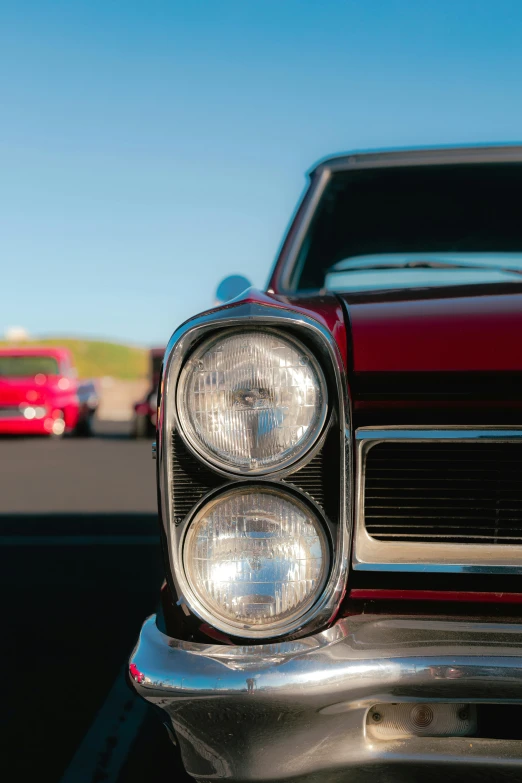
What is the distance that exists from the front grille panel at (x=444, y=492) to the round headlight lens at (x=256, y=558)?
0.13 metres

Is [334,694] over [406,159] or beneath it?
beneath

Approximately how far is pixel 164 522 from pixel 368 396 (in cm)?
42

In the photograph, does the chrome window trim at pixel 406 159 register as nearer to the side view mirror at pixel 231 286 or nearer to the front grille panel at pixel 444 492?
the side view mirror at pixel 231 286

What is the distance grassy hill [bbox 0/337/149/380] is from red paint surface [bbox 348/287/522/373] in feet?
292

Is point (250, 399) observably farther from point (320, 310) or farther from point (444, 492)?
point (444, 492)

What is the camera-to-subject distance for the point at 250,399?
62.0 inches

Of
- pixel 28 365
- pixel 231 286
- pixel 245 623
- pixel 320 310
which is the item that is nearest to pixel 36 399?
pixel 28 365

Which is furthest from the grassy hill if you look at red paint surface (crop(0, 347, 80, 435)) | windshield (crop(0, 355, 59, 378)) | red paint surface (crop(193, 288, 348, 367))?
red paint surface (crop(193, 288, 348, 367))

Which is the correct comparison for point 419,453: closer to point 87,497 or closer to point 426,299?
point 426,299

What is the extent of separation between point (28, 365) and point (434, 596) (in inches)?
620

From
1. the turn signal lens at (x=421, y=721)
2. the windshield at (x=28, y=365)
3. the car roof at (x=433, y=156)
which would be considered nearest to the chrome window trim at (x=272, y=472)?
the turn signal lens at (x=421, y=721)

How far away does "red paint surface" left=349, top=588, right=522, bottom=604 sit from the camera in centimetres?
154

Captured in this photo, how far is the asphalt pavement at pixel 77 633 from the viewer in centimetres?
260

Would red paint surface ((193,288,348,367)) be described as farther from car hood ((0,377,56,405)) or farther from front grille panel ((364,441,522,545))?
car hood ((0,377,56,405))
